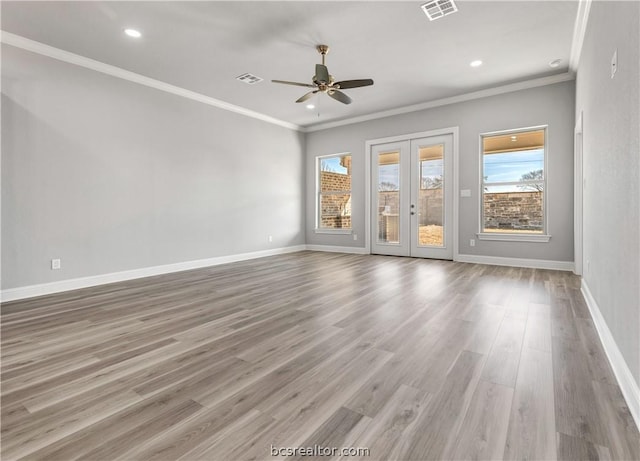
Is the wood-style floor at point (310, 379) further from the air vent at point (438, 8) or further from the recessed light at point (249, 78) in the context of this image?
the recessed light at point (249, 78)

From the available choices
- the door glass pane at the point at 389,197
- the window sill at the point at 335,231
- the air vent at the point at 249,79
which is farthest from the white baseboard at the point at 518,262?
the air vent at the point at 249,79

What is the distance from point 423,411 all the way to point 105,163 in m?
4.88

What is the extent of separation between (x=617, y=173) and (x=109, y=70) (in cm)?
570

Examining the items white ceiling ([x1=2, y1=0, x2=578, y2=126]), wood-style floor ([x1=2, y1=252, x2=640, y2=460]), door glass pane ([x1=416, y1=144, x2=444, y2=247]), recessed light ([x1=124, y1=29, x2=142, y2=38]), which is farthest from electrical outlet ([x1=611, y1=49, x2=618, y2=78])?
recessed light ([x1=124, y1=29, x2=142, y2=38])

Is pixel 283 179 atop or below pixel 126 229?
atop

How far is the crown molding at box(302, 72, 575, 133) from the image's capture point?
5.03 metres

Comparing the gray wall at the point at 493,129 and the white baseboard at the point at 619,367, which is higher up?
the gray wall at the point at 493,129

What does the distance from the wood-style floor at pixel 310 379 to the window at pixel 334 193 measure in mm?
4263

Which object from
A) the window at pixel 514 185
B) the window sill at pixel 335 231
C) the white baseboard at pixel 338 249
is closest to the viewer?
the window at pixel 514 185

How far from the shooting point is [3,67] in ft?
11.8

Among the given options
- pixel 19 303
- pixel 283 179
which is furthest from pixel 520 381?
pixel 283 179

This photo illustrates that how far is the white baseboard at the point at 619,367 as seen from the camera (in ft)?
4.66

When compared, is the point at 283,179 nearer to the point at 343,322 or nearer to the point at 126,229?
the point at 126,229

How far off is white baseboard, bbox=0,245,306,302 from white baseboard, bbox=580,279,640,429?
529 centimetres
